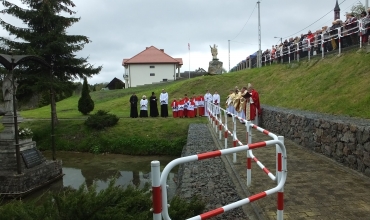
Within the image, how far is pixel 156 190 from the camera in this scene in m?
2.35

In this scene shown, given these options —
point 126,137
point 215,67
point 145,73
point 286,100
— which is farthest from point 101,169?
point 145,73

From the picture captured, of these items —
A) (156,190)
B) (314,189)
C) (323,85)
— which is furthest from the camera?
(323,85)

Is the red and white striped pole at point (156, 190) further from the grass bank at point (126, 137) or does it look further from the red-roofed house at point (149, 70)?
the red-roofed house at point (149, 70)

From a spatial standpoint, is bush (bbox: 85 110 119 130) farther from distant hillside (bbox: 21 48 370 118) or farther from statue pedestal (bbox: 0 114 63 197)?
distant hillside (bbox: 21 48 370 118)

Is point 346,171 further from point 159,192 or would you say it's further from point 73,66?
point 73,66

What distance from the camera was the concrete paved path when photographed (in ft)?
13.9

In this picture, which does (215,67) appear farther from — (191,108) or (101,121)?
(101,121)

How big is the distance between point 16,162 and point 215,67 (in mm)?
26014

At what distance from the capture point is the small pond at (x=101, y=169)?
1182 centimetres

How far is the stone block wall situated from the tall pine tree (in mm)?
13689

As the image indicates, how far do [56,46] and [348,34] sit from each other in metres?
15.4

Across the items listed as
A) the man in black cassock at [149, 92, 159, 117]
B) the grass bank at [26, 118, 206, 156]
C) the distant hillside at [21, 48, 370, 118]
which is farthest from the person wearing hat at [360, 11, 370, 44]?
the man in black cassock at [149, 92, 159, 117]

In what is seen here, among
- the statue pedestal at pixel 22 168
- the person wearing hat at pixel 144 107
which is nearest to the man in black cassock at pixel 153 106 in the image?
the person wearing hat at pixel 144 107

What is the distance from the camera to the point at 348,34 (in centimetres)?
1389
